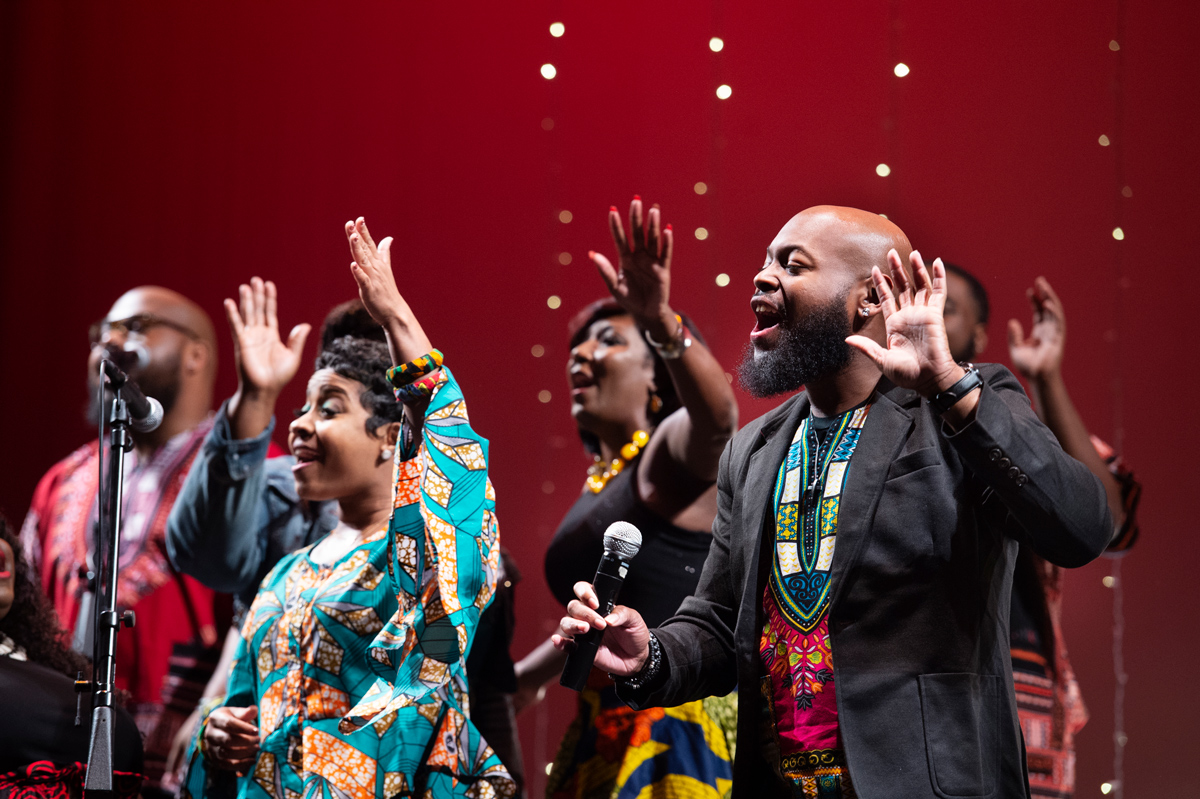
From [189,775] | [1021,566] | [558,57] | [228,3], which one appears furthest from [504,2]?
[189,775]

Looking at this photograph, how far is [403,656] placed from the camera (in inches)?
88.7

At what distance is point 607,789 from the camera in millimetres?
2744

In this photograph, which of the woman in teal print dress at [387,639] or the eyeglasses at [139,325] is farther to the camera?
the eyeglasses at [139,325]

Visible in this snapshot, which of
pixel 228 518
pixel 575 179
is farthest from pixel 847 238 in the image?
pixel 575 179

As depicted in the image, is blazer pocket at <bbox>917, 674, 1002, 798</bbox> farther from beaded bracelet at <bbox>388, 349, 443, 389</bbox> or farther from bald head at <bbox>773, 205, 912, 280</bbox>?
beaded bracelet at <bbox>388, 349, 443, 389</bbox>

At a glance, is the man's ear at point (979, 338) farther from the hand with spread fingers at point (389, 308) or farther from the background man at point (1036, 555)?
the hand with spread fingers at point (389, 308)

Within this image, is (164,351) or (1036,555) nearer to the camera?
(1036,555)

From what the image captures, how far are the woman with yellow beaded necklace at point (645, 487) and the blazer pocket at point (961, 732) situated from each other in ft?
3.36

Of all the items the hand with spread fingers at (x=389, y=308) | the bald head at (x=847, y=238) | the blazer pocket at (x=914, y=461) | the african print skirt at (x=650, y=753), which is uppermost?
the bald head at (x=847, y=238)

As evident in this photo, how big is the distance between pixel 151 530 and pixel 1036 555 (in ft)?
9.83

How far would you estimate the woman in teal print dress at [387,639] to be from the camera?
2230mm

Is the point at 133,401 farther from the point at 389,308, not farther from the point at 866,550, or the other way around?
the point at 866,550

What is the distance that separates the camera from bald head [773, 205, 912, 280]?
6.94ft

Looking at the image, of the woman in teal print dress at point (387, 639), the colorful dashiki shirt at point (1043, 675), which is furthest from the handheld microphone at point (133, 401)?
the colorful dashiki shirt at point (1043, 675)
